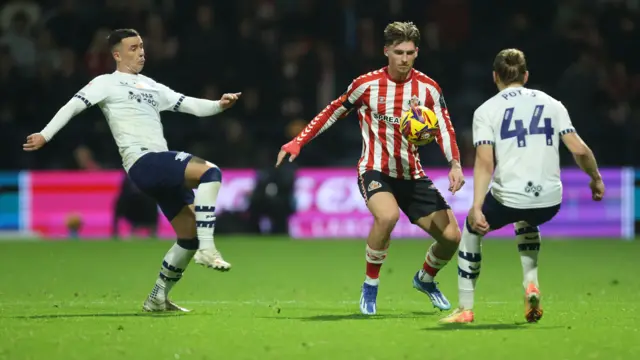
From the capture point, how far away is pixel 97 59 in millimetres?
18453

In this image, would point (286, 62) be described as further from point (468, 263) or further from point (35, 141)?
point (468, 263)

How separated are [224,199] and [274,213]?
0.84m

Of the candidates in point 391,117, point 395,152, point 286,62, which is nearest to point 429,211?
point 395,152

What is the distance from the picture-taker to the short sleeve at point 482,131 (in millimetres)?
7504

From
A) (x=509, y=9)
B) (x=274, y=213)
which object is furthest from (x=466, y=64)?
(x=274, y=213)

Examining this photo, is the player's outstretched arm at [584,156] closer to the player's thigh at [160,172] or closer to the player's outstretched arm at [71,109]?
the player's thigh at [160,172]

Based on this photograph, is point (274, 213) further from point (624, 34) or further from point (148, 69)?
point (624, 34)

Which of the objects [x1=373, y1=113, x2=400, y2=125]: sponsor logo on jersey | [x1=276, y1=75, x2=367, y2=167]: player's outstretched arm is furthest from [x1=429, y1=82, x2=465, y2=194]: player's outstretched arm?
[x1=276, y1=75, x2=367, y2=167]: player's outstretched arm

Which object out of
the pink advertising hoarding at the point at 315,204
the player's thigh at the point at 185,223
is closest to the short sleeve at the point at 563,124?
the player's thigh at the point at 185,223

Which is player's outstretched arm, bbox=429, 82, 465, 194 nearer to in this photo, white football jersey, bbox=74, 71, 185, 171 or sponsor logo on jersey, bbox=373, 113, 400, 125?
sponsor logo on jersey, bbox=373, 113, 400, 125

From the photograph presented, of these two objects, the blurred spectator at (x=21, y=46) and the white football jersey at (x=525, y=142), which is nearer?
the white football jersey at (x=525, y=142)

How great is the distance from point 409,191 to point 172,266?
191 centimetres

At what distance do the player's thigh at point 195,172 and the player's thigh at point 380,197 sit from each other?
112 centimetres

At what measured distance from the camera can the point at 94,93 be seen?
8.73m
